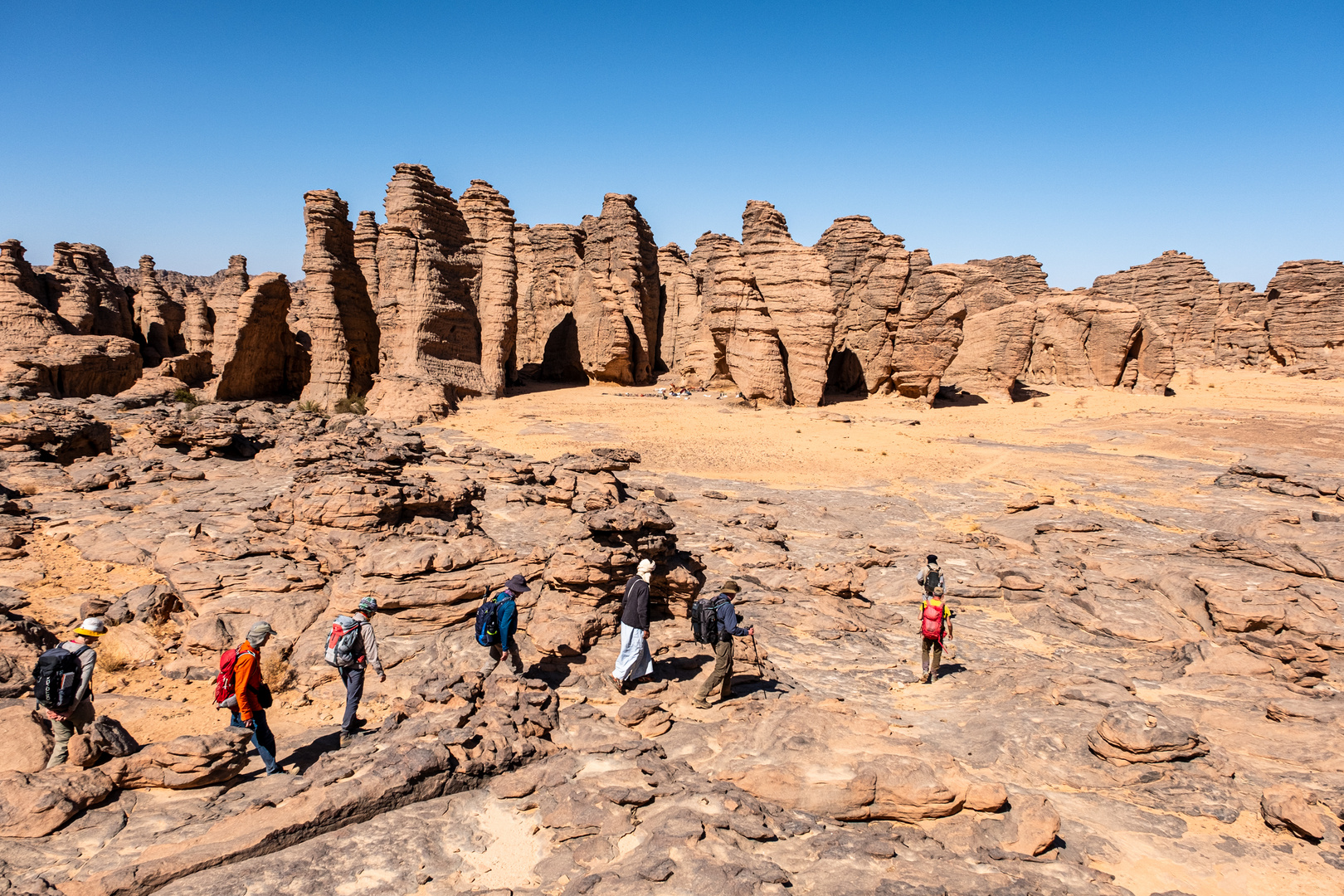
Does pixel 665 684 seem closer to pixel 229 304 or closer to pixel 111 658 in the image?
pixel 111 658

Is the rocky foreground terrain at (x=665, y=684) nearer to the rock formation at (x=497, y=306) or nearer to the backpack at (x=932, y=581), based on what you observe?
the backpack at (x=932, y=581)

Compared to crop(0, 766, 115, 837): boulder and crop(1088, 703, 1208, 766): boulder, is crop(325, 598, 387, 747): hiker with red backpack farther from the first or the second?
crop(1088, 703, 1208, 766): boulder

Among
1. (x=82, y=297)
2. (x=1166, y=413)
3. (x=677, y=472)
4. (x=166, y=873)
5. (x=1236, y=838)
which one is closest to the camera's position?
(x=166, y=873)

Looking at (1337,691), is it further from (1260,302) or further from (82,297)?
(1260,302)

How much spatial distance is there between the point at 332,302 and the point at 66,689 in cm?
2762

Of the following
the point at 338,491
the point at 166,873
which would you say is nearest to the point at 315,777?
the point at 166,873

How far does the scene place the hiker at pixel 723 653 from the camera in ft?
26.4

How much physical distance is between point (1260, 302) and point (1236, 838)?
64329mm

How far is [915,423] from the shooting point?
3084cm

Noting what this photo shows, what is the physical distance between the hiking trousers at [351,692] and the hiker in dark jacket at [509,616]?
1527 millimetres

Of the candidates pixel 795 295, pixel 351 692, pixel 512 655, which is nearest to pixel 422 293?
pixel 795 295

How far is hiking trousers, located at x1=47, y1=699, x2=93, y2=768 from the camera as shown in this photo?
6.28 m

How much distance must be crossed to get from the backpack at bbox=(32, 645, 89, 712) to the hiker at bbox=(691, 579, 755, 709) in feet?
20.2

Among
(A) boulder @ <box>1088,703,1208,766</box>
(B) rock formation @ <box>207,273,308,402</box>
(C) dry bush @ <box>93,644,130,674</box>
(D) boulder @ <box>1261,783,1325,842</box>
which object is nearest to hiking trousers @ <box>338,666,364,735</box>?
(C) dry bush @ <box>93,644,130,674</box>
